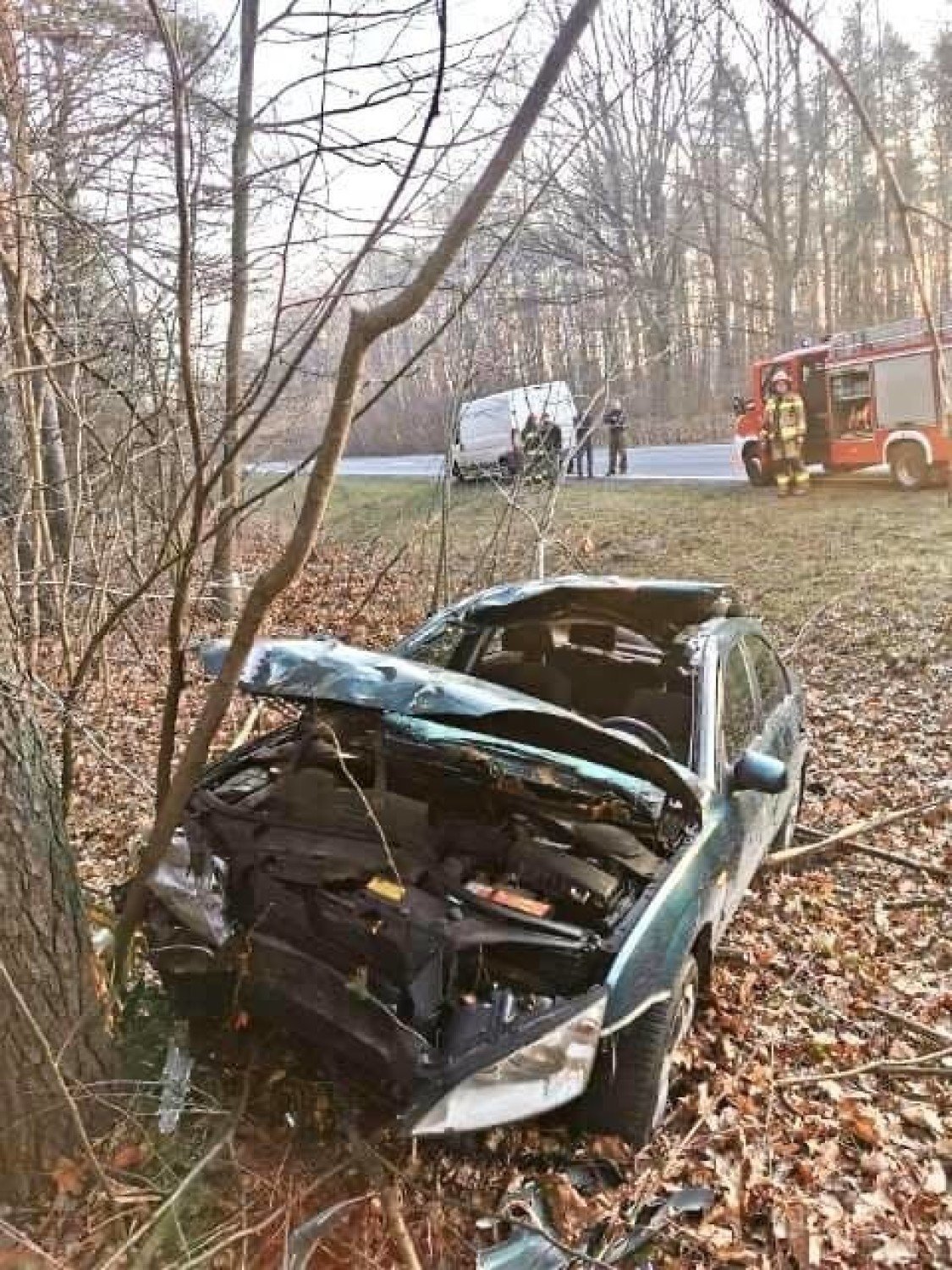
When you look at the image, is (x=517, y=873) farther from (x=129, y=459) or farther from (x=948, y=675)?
(x=948, y=675)

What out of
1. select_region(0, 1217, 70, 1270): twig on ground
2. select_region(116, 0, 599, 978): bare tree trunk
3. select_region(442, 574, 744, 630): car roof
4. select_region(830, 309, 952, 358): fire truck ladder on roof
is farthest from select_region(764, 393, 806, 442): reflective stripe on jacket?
select_region(0, 1217, 70, 1270): twig on ground

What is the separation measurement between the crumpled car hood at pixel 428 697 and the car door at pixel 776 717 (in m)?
1.39

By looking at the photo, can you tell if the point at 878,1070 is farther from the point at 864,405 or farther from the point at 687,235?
the point at 687,235

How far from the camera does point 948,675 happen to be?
7.90m

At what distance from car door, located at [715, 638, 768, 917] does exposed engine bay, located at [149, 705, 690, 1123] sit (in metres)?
0.60

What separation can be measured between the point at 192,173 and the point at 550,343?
814cm

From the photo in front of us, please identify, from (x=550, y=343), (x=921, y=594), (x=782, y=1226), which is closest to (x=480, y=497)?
(x=550, y=343)

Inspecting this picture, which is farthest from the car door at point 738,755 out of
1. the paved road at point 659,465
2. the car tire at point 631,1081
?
the paved road at point 659,465

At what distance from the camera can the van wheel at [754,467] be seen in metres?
15.7

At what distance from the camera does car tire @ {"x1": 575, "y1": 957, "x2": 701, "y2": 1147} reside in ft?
9.30

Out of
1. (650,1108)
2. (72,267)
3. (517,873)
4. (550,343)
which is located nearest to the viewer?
(650,1108)

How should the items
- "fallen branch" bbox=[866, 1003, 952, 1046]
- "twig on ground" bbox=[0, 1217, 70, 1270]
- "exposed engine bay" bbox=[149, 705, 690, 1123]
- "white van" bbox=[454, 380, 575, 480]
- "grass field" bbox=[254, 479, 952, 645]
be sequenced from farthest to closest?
"grass field" bbox=[254, 479, 952, 645]
"white van" bbox=[454, 380, 575, 480]
"fallen branch" bbox=[866, 1003, 952, 1046]
"exposed engine bay" bbox=[149, 705, 690, 1123]
"twig on ground" bbox=[0, 1217, 70, 1270]

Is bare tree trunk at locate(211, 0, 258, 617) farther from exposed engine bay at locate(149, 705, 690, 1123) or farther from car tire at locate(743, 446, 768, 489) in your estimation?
car tire at locate(743, 446, 768, 489)

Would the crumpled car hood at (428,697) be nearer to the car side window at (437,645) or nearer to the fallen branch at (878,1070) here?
the fallen branch at (878,1070)
